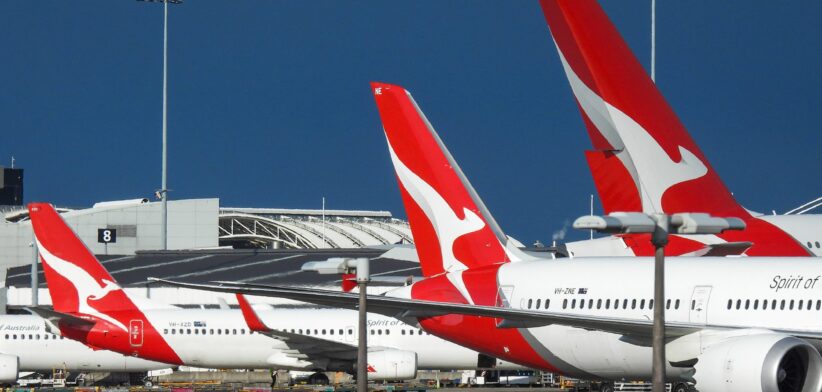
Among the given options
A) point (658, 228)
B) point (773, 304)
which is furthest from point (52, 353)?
point (658, 228)

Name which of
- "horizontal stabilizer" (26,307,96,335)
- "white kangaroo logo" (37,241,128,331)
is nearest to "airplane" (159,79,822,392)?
"horizontal stabilizer" (26,307,96,335)

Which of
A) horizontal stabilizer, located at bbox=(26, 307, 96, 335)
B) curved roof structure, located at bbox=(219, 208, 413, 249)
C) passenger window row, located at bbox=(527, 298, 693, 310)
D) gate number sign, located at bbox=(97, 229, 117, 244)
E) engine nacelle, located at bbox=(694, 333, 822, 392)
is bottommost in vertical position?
engine nacelle, located at bbox=(694, 333, 822, 392)

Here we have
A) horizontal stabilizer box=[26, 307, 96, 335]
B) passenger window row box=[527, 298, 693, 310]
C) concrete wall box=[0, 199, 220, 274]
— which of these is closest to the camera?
passenger window row box=[527, 298, 693, 310]

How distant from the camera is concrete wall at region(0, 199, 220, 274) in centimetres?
10175

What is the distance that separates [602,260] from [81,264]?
81.3ft

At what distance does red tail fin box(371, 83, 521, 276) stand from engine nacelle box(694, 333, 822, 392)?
27.3 feet

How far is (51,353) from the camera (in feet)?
174

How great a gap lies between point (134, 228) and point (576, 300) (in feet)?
256

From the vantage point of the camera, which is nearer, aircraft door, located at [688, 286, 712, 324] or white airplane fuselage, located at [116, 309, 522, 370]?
aircraft door, located at [688, 286, 712, 324]

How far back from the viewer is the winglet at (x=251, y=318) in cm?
4756

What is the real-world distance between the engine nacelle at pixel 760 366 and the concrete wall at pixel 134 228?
82.7m

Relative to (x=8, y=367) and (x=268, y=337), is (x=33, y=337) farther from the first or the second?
(x=268, y=337)

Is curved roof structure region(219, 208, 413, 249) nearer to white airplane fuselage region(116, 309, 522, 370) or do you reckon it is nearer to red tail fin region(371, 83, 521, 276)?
white airplane fuselage region(116, 309, 522, 370)

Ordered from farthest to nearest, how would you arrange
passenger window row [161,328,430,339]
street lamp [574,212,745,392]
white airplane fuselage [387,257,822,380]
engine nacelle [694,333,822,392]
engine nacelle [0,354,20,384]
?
1. engine nacelle [0,354,20,384]
2. passenger window row [161,328,430,339]
3. white airplane fuselage [387,257,822,380]
4. engine nacelle [694,333,822,392]
5. street lamp [574,212,745,392]
